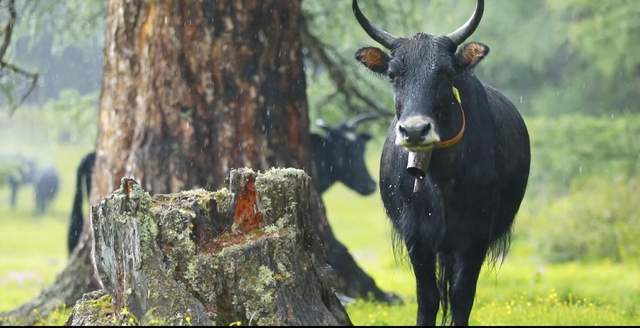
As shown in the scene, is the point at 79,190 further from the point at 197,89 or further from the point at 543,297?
the point at 543,297

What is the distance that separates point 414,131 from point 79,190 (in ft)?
20.5

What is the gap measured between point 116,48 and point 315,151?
16.1ft

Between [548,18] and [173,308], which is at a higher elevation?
[548,18]

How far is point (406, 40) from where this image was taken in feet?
23.3

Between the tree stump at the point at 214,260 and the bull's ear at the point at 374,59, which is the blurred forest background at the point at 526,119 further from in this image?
the tree stump at the point at 214,260

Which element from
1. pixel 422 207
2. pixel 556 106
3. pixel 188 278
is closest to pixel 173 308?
pixel 188 278

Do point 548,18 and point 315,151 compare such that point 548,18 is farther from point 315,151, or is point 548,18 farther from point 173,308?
point 173,308

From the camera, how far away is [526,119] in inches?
1029

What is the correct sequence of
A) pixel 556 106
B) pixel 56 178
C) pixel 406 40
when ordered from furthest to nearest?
pixel 56 178 → pixel 556 106 → pixel 406 40

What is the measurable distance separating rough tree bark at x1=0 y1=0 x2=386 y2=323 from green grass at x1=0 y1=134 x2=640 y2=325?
70.2 inches

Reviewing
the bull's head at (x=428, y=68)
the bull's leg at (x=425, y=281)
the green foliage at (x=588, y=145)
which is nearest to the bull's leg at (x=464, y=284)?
the bull's leg at (x=425, y=281)

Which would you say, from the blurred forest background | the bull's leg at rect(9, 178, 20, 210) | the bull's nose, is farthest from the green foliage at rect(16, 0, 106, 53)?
the bull's leg at rect(9, 178, 20, 210)

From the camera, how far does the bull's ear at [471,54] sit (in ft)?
22.6

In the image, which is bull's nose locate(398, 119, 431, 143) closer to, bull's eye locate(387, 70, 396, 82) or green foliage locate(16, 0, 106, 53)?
bull's eye locate(387, 70, 396, 82)
